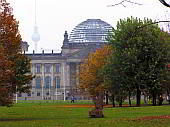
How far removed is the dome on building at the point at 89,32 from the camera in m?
158

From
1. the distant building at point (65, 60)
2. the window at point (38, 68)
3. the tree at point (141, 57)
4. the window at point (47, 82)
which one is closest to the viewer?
the tree at point (141, 57)

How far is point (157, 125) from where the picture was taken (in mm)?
20469

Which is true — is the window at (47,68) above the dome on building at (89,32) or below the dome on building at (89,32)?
below

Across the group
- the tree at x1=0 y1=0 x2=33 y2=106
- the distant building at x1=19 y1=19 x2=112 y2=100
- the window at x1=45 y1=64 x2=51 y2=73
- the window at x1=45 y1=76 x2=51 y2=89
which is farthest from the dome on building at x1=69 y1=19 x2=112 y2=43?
the tree at x1=0 y1=0 x2=33 y2=106

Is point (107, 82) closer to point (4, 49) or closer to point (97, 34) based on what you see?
point (4, 49)

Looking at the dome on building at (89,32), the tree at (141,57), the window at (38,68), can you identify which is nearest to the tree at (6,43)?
the tree at (141,57)

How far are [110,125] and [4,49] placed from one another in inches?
358

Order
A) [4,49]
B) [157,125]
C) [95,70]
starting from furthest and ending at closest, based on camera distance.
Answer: [95,70]
[4,49]
[157,125]

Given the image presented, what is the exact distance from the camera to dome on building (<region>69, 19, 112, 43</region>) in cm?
15800

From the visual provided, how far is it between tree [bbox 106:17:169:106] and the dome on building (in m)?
107

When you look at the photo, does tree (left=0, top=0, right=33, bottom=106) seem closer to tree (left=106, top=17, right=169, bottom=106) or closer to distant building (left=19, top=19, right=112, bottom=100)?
tree (left=106, top=17, right=169, bottom=106)

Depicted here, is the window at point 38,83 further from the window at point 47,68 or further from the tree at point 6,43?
the tree at point 6,43

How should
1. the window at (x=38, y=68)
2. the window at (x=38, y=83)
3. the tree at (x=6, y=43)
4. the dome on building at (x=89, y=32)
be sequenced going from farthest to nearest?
the dome on building at (x=89, y=32)
the window at (x=38, y=68)
the window at (x=38, y=83)
the tree at (x=6, y=43)

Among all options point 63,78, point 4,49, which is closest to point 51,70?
point 63,78
